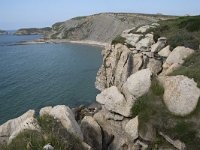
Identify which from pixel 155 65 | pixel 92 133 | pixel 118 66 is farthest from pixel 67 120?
pixel 118 66

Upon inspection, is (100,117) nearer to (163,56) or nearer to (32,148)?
(32,148)

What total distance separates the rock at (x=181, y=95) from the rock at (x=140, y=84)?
177cm

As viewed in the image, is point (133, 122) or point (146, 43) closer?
point (133, 122)

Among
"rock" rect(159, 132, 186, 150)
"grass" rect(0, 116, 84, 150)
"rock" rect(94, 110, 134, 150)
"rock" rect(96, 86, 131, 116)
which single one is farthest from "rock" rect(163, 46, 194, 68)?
"grass" rect(0, 116, 84, 150)

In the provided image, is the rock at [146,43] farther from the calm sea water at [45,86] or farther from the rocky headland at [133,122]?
the rocky headland at [133,122]

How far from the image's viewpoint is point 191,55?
27.7m

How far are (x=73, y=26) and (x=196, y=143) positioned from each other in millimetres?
158100

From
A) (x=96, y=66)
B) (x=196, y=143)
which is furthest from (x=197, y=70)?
(x=96, y=66)

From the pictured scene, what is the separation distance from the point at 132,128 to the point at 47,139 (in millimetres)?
6319

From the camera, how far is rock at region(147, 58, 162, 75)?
35.0 metres

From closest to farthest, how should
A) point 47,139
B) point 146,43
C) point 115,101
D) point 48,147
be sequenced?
1. point 48,147
2. point 47,139
3. point 115,101
4. point 146,43

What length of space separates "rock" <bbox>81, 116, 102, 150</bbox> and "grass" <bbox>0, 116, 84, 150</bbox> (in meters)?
3.78

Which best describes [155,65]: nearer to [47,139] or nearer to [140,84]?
[140,84]

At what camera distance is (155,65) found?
36750 mm
